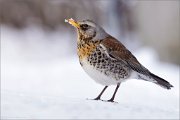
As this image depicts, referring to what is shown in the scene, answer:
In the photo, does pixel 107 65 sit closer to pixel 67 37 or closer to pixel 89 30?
pixel 89 30

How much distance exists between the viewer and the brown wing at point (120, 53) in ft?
16.4

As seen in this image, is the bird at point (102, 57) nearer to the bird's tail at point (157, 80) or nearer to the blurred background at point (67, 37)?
the bird's tail at point (157, 80)

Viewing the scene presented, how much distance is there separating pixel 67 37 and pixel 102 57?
9503mm

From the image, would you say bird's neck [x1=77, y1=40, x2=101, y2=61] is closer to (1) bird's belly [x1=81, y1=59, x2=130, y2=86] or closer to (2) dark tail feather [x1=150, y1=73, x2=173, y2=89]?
(1) bird's belly [x1=81, y1=59, x2=130, y2=86]

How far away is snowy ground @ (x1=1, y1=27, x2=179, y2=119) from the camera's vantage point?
323cm

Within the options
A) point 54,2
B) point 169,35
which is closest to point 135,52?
point 169,35

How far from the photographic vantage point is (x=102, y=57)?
194 inches

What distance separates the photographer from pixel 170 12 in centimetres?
1180

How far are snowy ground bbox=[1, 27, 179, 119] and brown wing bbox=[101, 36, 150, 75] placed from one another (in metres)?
0.29

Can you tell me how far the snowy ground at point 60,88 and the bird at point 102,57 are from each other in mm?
311

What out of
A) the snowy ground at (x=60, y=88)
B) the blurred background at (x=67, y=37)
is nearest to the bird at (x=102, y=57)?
the snowy ground at (x=60, y=88)

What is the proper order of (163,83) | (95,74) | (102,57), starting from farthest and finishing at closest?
(163,83)
(102,57)
(95,74)

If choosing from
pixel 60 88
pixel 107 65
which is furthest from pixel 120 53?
pixel 60 88

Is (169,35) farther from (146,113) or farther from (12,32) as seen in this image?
(146,113)
